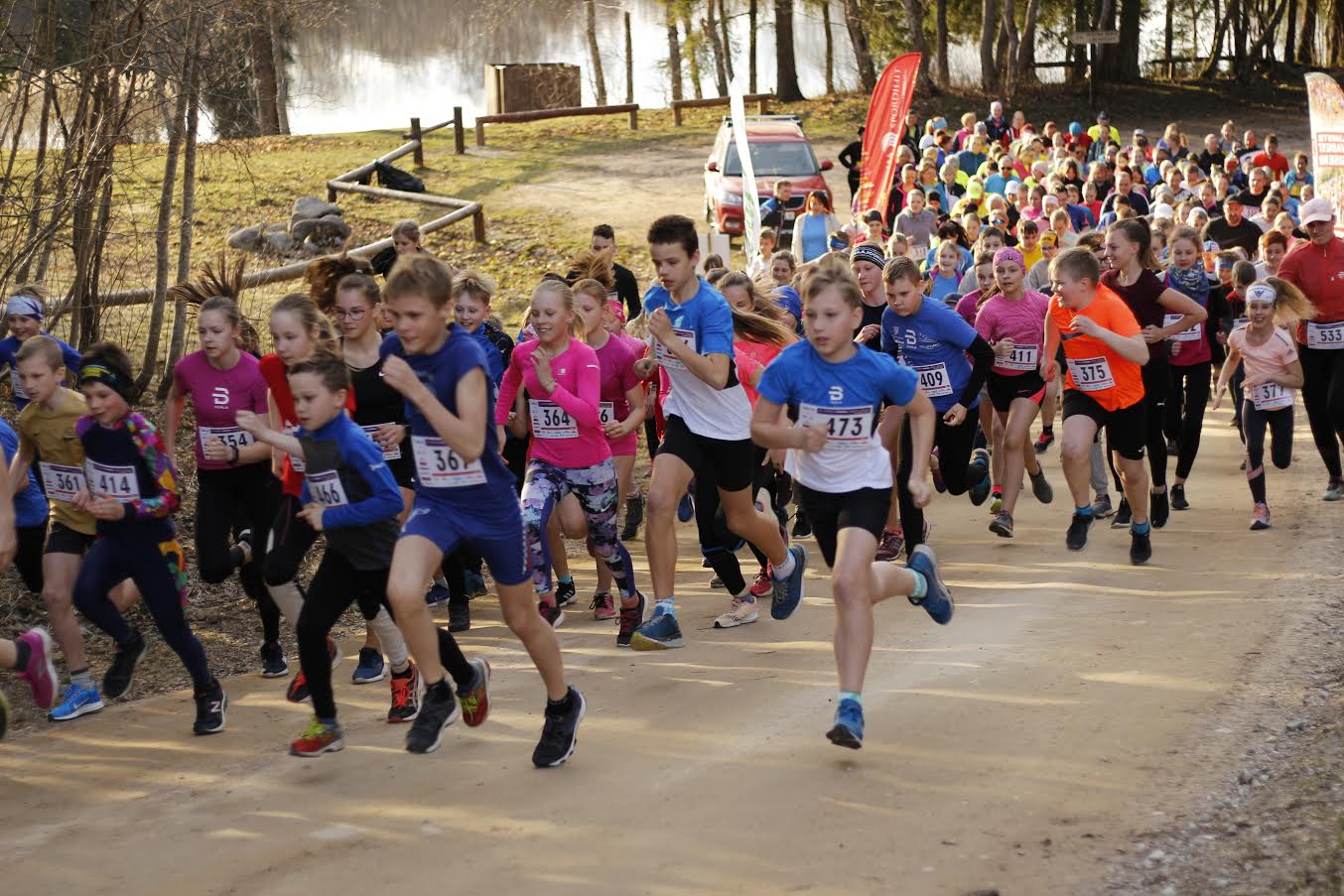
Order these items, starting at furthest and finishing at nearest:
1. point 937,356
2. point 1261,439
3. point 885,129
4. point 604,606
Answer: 1. point 885,129
2. point 1261,439
3. point 937,356
4. point 604,606

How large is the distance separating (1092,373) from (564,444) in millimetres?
3253

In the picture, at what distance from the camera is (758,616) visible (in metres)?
8.07

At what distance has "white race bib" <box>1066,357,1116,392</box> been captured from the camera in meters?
8.72

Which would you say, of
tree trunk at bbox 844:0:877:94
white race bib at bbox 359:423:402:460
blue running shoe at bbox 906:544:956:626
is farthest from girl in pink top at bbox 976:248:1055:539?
tree trunk at bbox 844:0:877:94

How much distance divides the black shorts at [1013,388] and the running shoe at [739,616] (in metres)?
2.60

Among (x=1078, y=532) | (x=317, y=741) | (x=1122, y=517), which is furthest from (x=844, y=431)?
(x=1122, y=517)

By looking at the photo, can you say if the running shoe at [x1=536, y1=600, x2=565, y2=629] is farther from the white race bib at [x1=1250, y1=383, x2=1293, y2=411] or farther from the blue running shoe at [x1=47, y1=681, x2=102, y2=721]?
the white race bib at [x1=1250, y1=383, x2=1293, y2=411]

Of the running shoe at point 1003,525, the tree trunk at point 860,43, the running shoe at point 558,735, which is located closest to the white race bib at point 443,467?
the running shoe at point 558,735

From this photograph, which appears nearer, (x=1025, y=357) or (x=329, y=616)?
(x=329, y=616)

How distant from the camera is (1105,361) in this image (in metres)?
8.71

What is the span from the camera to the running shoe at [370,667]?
23.9ft

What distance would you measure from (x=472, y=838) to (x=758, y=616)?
10.4 feet

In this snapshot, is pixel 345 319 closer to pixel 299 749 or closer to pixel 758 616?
pixel 299 749

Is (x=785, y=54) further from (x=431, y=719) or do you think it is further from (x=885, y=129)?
(x=431, y=719)
